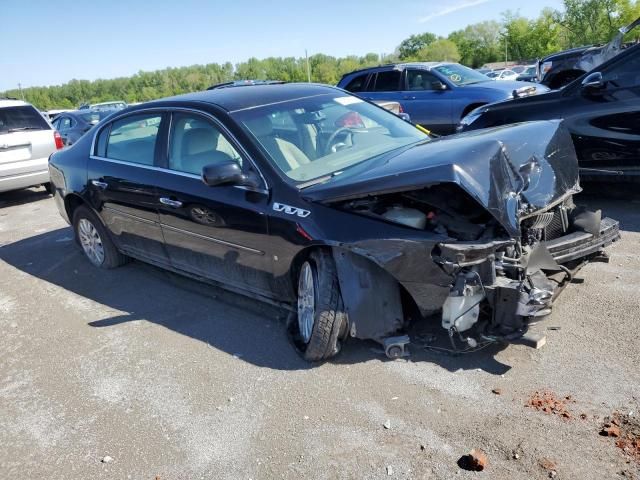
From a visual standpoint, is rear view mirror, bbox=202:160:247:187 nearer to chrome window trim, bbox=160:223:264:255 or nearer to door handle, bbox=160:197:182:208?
chrome window trim, bbox=160:223:264:255

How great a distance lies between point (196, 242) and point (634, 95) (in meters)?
4.61

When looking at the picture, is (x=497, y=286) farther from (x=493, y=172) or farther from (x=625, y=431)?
(x=625, y=431)

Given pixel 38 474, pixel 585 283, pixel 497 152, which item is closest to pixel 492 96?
pixel 585 283

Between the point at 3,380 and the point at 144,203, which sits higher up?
the point at 144,203

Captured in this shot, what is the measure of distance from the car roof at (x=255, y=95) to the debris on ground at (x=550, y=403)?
2.77m

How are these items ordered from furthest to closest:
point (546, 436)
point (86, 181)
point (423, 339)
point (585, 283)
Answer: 1. point (86, 181)
2. point (585, 283)
3. point (423, 339)
4. point (546, 436)

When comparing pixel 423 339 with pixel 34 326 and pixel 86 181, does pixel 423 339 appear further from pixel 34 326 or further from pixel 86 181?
pixel 86 181

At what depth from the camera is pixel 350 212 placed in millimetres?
3252

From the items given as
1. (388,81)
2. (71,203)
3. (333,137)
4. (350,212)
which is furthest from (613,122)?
(388,81)

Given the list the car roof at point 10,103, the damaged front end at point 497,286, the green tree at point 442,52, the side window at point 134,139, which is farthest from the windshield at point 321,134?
the green tree at point 442,52

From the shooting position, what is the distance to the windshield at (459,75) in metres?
10.5

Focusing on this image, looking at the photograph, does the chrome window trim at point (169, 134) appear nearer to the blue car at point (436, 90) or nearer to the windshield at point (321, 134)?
the windshield at point (321, 134)

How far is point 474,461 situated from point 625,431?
756 millimetres

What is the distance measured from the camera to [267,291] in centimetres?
389
